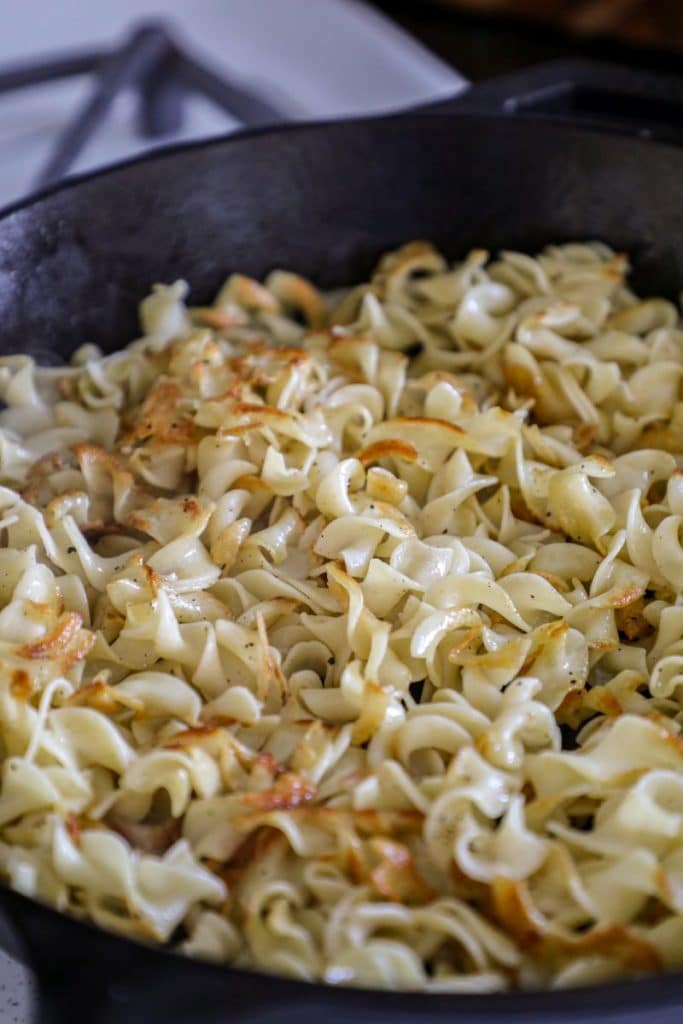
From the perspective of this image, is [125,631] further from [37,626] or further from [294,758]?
[294,758]

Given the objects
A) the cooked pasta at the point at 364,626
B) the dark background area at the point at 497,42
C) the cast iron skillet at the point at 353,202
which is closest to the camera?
the cooked pasta at the point at 364,626

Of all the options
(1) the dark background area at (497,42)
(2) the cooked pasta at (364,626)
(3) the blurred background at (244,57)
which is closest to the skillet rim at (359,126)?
(2) the cooked pasta at (364,626)

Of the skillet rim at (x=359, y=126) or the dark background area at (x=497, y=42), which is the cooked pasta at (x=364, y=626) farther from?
the dark background area at (x=497, y=42)

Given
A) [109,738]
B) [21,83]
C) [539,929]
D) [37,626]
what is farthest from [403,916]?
[21,83]

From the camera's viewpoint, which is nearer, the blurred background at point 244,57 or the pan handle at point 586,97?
the pan handle at point 586,97

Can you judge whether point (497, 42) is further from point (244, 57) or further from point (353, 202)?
point (353, 202)
